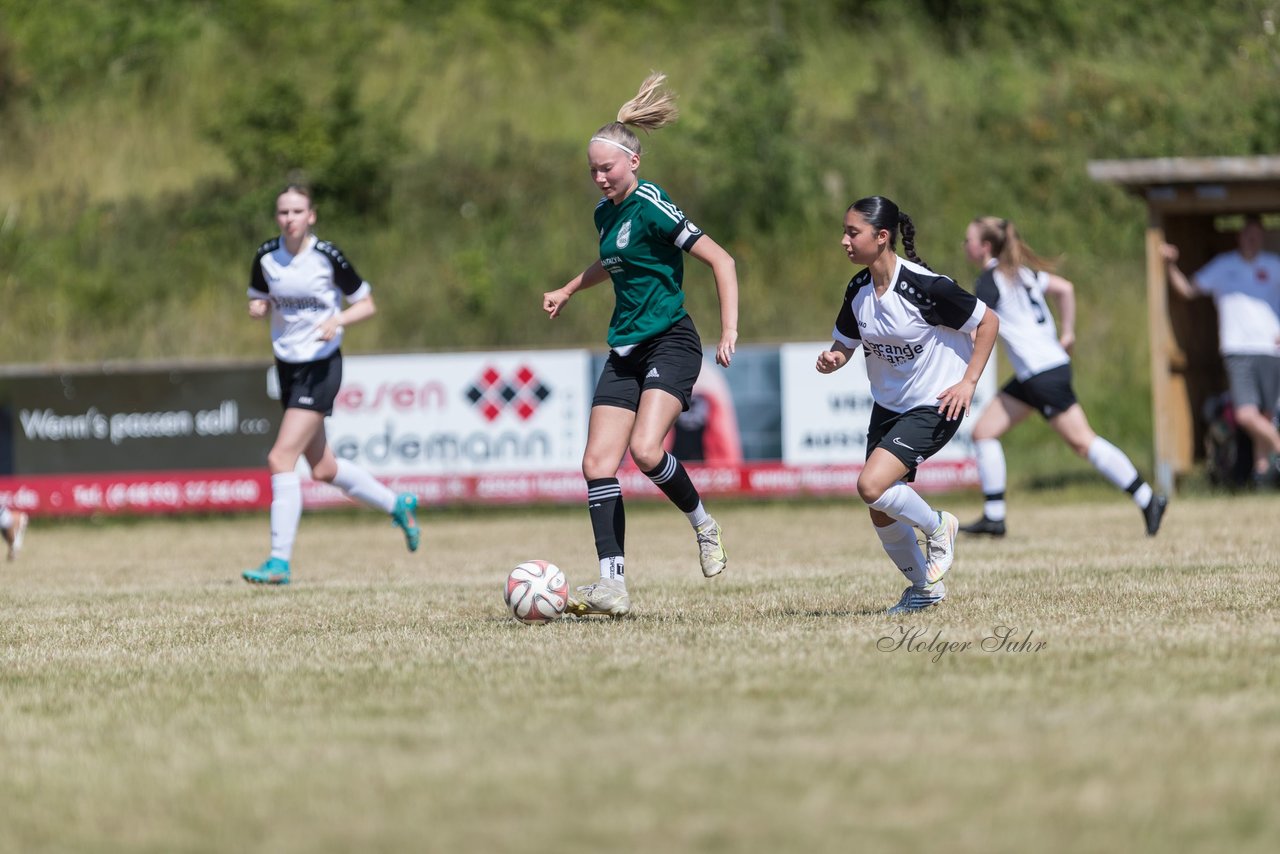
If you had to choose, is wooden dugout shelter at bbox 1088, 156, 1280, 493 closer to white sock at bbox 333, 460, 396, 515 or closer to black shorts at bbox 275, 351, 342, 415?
white sock at bbox 333, 460, 396, 515

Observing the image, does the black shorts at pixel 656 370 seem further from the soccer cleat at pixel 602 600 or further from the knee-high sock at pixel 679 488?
the soccer cleat at pixel 602 600

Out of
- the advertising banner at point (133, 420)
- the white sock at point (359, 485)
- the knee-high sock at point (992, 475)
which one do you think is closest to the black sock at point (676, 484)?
the white sock at point (359, 485)

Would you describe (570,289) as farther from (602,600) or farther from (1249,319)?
(1249,319)

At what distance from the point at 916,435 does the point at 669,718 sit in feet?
8.49

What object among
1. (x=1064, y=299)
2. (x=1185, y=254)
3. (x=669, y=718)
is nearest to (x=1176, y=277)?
(x=1185, y=254)

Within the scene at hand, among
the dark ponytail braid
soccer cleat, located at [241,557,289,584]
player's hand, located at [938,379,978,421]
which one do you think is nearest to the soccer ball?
player's hand, located at [938,379,978,421]

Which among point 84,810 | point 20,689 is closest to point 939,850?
point 84,810

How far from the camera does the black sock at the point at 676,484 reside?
7.25 meters

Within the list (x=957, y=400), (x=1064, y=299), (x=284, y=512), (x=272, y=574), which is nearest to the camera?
(x=957, y=400)

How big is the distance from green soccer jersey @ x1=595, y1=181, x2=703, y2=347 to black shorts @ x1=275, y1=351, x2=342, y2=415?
10.7ft

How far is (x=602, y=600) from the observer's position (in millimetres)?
6965

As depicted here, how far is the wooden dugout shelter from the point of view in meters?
15.2

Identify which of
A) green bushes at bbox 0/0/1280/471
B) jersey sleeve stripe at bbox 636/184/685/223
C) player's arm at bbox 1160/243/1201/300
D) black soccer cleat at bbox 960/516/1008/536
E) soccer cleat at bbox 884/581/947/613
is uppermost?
green bushes at bbox 0/0/1280/471

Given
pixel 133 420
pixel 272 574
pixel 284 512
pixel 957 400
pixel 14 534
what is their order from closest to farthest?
pixel 957 400 < pixel 272 574 < pixel 284 512 < pixel 14 534 < pixel 133 420
